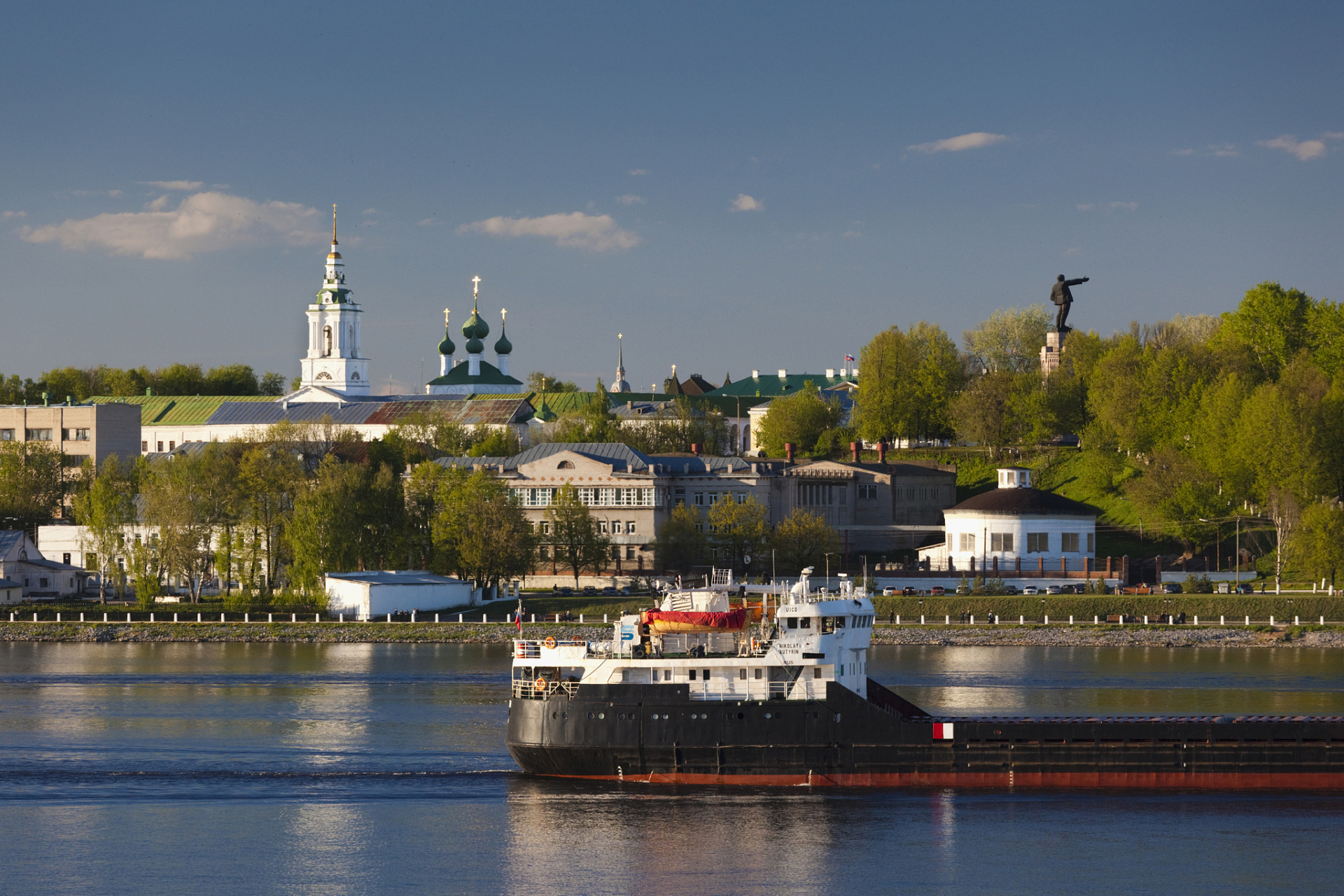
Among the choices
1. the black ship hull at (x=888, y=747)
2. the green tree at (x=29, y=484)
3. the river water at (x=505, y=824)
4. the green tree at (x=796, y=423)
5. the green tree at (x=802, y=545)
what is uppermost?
the green tree at (x=796, y=423)

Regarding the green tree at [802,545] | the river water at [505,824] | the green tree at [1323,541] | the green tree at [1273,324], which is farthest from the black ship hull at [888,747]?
the green tree at [1273,324]

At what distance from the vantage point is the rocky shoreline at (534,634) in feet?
322

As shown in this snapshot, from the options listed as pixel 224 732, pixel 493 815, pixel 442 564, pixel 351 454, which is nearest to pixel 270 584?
pixel 442 564

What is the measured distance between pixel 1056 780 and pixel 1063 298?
11418 centimetres

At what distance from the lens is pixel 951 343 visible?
165 m

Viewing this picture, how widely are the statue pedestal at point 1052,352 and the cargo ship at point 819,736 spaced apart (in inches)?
4362

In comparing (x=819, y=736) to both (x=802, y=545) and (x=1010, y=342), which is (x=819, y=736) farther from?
(x=1010, y=342)

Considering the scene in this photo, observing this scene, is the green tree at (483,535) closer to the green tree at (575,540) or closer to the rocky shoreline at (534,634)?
the green tree at (575,540)

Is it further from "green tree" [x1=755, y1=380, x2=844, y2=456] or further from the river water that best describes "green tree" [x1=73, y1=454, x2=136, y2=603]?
"green tree" [x1=755, y1=380, x2=844, y2=456]

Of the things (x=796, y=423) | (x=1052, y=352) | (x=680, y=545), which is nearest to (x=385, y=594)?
(x=680, y=545)

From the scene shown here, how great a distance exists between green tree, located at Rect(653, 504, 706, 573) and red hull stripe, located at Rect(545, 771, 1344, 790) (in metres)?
70.6

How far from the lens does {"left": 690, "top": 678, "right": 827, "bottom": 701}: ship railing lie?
173 feet

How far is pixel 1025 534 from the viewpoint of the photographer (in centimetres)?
12006

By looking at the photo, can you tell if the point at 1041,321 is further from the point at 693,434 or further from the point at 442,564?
the point at 442,564
